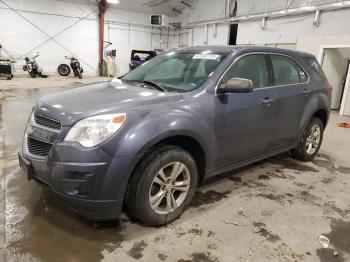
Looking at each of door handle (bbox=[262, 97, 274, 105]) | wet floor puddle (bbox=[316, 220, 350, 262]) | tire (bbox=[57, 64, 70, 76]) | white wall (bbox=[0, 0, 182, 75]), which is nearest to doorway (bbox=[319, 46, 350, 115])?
door handle (bbox=[262, 97, 274, 105])

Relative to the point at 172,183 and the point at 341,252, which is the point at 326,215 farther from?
the point at 172,183

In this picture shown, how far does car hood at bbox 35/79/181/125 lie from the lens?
2080 mm

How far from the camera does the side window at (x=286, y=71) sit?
3223 mm

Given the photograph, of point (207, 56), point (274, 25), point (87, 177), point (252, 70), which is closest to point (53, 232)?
point (87, 177)

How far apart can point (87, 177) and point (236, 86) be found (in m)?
1.37

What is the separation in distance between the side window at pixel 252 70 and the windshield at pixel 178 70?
16cm

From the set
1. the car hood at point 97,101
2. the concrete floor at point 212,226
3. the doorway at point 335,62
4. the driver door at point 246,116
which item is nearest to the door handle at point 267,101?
the driver door at point 246,116

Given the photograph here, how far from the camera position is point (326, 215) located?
2666 millimetres

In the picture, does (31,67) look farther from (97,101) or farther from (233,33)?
(97,101)

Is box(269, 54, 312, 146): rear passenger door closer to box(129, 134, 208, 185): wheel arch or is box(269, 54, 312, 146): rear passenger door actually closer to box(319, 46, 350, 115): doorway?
box(129, 134, 208, 185): wheel arch

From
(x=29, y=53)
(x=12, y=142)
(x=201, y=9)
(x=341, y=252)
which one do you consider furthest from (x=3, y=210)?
(x=201, y=9)

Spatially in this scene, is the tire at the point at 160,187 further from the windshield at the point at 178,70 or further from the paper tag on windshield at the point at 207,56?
the paper tag on windshield at the point at 207,56

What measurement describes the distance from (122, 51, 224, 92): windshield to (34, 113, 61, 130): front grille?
0.95 metres

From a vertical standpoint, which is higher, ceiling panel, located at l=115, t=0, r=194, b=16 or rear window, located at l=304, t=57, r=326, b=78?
ceiling panel, located at l=115, t=0, r=194, b=16
